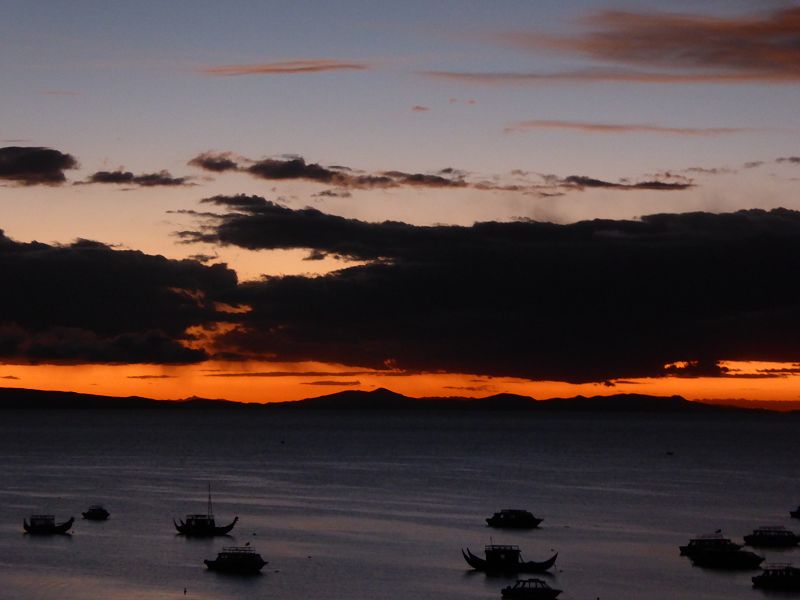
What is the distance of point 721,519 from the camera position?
143 meters

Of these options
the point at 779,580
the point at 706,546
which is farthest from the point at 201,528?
the point at 779,580

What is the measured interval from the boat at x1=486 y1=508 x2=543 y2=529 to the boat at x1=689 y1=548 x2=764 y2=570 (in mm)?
28849

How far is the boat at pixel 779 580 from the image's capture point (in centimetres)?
8862

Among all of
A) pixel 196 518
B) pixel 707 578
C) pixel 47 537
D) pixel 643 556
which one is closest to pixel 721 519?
pixel 643 556

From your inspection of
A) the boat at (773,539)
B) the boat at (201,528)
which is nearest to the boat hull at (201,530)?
Result: the boat at (201,528)

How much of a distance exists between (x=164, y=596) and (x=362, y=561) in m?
21.5

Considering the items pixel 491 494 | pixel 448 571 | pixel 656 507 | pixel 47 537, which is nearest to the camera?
pixel 448 571

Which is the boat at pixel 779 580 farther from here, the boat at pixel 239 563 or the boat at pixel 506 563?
the boat at pixel 239 563

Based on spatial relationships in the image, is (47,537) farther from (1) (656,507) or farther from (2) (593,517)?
(1) (656,507)

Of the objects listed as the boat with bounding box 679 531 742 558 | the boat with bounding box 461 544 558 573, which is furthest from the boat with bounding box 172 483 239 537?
the boat with bounding box 679 531 742 558

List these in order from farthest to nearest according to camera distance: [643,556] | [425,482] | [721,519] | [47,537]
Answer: [425,482], [721,519], [47,537], [643,556]

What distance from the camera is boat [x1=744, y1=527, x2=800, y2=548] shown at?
111938 mm

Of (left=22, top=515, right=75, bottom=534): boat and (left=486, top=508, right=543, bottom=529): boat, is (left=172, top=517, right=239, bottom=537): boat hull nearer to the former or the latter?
(left=22, top=515, right=75, bottom=534): boat

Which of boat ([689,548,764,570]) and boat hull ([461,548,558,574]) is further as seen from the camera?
boat ([689,548,764,570])
